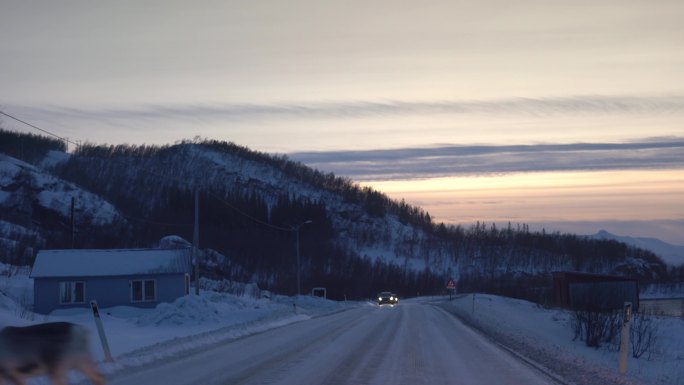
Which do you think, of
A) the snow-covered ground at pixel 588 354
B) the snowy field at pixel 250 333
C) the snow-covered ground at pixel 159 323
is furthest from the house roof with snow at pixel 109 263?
the snow-covered ground at pixel 588 354

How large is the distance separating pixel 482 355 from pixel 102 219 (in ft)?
390

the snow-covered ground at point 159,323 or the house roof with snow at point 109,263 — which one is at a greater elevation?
the house roof with snow at point 109,263

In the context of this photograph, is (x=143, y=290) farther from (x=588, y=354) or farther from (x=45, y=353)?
(x=45, y=353)

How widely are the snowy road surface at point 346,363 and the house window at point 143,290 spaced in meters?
28.6

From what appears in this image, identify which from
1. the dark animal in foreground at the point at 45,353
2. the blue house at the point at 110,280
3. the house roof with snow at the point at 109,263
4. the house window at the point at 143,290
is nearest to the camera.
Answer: the dark animal in foreground at the point at 45,353

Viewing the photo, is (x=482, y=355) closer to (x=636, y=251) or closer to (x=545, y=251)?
(x=636, y=251)

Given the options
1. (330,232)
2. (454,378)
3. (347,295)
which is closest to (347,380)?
(454,378)

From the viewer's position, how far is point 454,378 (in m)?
15.2

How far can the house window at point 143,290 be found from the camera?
5347cm

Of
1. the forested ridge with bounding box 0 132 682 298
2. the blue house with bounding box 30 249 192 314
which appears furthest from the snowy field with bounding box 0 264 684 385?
the forested ridge with bounding box 0 132 682 298

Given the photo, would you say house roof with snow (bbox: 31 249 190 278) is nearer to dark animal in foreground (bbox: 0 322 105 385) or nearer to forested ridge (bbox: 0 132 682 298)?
forested ridge (bbox: 0 132 682 298)

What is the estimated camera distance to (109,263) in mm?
54031

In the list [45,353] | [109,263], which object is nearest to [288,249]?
[109,263]

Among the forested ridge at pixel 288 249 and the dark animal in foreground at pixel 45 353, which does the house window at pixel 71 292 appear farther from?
the dark animal in foreground at pixel 45 353
